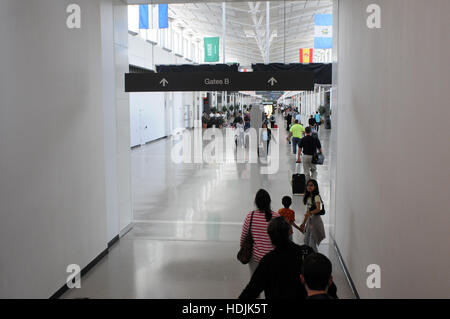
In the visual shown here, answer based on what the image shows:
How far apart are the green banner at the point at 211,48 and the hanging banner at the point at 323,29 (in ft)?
16.7

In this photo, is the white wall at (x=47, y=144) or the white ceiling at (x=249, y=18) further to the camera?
the white ceiling at (x=249, y=18)

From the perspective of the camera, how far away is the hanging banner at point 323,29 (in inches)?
727

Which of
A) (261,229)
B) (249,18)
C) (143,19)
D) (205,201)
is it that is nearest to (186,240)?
(205,201)

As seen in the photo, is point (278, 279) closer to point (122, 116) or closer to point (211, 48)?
point (122, 116)

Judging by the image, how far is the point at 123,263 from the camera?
22.7 ft

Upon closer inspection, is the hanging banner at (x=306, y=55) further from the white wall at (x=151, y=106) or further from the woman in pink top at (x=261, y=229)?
the woman in pink top at (x=261, y=229)

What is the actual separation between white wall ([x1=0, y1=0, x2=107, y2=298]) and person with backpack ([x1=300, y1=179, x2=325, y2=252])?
10.4 ft

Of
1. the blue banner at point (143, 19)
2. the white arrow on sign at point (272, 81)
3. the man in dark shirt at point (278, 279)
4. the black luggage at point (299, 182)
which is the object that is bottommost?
the black luggage at point (299, 182)

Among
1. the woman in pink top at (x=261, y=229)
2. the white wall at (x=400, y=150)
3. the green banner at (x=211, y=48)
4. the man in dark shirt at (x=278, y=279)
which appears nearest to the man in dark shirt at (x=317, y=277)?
the man in dark shirt at (x=278, y=279)

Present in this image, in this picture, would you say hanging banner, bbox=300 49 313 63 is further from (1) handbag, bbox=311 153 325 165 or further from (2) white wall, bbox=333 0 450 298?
(2) white wall, bbox=333 0 450 298

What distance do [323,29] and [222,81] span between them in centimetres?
1250

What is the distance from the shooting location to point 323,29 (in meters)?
18.8

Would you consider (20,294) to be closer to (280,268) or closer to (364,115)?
(280,268)
